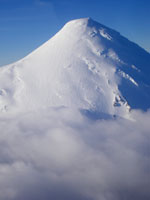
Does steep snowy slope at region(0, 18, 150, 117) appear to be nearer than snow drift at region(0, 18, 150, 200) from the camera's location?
No

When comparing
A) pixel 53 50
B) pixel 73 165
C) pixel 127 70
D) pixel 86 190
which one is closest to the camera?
pixel 86 190

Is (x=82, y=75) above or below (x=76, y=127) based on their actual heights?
Result: above

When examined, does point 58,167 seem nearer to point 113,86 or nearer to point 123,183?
point 123,183

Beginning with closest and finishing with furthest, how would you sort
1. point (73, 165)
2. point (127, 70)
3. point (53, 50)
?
point (73, 165), point (127, 70), point (53, 50)

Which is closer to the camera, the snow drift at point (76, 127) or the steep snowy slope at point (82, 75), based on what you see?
the snow drift at point (76, 127)

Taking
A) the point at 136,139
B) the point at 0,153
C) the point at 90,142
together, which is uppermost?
the point at 0,153

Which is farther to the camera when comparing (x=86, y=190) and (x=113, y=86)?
(x=113, y=86)

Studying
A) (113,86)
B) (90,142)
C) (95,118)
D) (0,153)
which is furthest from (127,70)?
(0,153)

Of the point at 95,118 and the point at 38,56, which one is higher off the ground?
the point at 38,56
